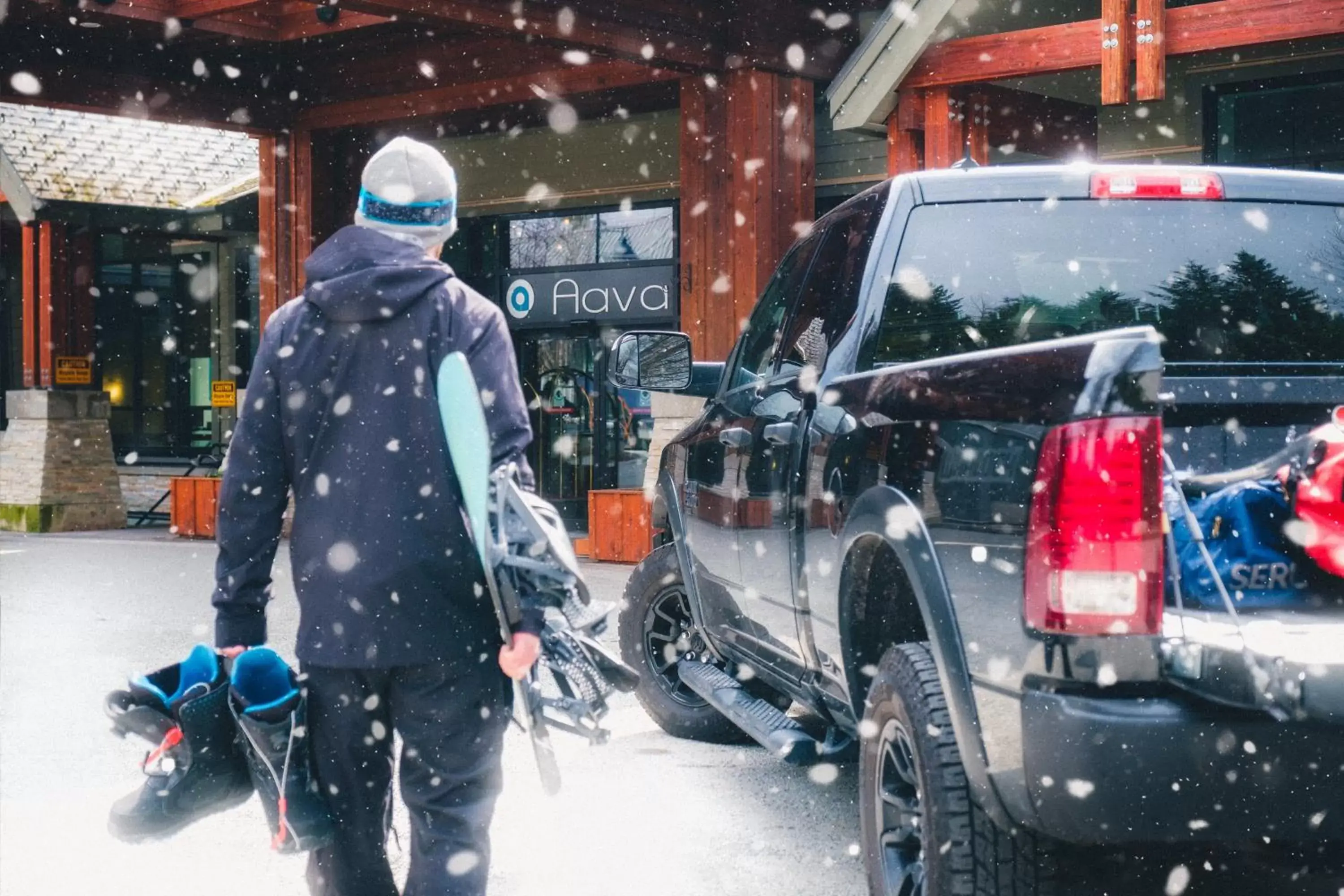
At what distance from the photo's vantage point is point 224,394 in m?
19.1

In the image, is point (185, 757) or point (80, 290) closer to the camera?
point (185, 757)

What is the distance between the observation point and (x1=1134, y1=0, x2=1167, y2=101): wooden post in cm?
920

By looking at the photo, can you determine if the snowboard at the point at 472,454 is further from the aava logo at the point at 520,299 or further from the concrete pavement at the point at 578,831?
the aava logo at the point at 520,299

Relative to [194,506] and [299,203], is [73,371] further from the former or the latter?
[299,203]

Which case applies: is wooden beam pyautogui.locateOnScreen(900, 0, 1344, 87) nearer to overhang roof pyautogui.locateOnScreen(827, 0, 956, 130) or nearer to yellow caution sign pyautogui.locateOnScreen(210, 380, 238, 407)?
overhang roof pyautogui.locateOnScreen(827, 0, 956, 130)

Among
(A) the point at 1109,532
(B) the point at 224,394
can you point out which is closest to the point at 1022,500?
(A) the point at 1109,532

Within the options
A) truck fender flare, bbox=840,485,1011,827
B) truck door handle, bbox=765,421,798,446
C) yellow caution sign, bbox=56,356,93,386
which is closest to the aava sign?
yellow caution sign, bbox=56,356,93,386

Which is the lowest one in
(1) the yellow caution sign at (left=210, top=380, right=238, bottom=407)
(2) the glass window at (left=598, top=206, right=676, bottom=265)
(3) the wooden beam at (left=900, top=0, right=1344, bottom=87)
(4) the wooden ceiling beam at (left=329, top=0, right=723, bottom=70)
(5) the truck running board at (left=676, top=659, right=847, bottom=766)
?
(5) the truck running board at (left=676, top=659, right=847, bottom=766)

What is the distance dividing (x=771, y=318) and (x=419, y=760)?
259 centimetres

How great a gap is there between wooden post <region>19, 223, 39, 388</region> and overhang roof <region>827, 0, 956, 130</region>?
11.2 meters

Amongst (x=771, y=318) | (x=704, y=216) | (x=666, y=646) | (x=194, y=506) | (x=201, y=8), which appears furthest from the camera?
(x=194, y=506)

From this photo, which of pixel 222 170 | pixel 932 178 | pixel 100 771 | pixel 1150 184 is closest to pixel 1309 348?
pixel 1150 184

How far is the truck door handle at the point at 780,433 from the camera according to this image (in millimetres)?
4430

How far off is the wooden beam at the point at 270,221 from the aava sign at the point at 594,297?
7.92 feet
